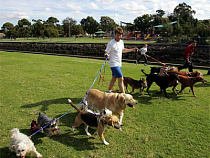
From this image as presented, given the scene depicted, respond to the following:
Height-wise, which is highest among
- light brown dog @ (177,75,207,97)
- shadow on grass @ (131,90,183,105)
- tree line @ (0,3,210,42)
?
tree line @ (0,3,210,42)

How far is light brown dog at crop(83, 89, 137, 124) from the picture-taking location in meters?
4.55

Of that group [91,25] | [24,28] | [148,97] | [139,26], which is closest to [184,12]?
[139,26]

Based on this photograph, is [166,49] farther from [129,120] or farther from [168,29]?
[129,120]

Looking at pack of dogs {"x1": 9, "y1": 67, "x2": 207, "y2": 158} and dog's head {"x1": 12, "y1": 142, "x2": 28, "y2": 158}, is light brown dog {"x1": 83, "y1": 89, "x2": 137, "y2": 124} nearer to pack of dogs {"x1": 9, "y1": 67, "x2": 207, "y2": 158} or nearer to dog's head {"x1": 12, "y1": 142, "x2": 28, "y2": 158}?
pack of dogs {"x1": 9, "y1": 67, "x2": 207, "y2": 158}

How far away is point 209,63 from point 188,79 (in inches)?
522

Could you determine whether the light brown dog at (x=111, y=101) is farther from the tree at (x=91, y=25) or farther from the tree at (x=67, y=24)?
the tree at (x=91, y=25)

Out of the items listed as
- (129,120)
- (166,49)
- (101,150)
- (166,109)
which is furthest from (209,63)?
(101,150)

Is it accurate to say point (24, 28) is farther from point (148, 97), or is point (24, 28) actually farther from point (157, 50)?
point (148, 97)

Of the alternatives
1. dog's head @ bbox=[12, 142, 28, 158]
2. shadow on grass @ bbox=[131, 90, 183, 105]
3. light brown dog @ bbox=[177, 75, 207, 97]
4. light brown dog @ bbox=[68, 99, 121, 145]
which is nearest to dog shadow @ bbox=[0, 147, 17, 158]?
dog's head @ bbox=[12, 142, 28, 158]

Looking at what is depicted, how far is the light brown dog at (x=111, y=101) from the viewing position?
4.55 metres

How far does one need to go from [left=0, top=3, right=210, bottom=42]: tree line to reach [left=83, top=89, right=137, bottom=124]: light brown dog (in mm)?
24369

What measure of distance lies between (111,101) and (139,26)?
46302 mm

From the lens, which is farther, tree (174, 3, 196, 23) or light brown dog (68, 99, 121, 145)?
tree (174, 3, 196, 23)

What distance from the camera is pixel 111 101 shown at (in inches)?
185
